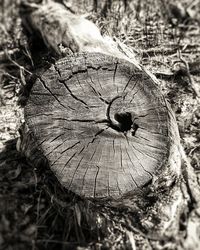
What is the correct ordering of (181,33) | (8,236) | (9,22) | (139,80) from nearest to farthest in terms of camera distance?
(139,80) < (8,236) < (181,33) < (9,22)

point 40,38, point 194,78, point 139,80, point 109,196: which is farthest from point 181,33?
point 109,196

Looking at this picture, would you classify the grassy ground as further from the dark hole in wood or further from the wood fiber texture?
the dark hole in wood

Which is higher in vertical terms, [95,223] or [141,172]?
[141,172]

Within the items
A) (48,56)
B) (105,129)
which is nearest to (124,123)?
(105,129)

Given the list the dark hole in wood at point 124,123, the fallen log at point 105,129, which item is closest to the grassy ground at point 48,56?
the fallen log at point 105,129

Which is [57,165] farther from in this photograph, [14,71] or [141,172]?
[14,71]

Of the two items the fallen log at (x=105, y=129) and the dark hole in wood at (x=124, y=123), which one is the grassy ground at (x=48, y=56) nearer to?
the fallen log at (x=105, y=129)

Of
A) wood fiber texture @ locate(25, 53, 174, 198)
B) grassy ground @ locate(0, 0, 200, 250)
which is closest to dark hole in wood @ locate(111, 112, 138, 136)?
wood fiber texture @ locate(25, 53, 174, 198)
